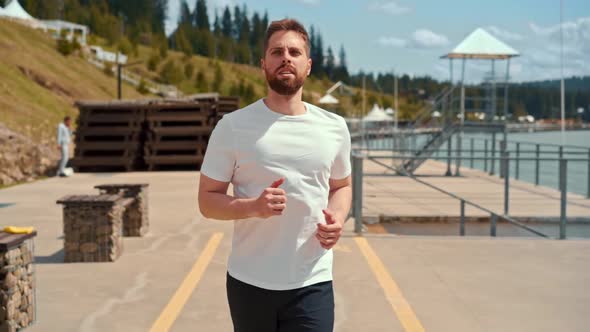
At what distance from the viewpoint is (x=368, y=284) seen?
7.70 m

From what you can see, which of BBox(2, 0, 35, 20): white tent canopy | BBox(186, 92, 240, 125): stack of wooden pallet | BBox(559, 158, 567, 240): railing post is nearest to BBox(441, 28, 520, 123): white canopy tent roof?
BBox(186, 92, 240, 125): stack of wooden pallet

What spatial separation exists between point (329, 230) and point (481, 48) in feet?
70.7

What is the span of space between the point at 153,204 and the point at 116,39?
124588 millimetres

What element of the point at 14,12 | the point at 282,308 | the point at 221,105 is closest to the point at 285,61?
the point at 282,308

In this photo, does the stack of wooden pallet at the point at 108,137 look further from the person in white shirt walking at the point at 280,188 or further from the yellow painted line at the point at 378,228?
the person in white shirt walking at the point at 280,188

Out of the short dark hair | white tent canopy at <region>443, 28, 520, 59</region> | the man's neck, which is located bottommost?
the man's neck

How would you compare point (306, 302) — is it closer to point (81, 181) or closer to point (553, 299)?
point (553, 299)

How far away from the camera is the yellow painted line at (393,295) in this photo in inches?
248

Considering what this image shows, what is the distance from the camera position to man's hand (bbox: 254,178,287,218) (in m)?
2.83

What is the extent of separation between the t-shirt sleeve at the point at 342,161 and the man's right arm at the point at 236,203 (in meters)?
0.42

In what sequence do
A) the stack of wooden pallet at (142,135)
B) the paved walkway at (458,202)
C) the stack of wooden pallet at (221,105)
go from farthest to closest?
the stack of wooden pallet at (221,105), the stack of wooden pallet at (142,135), the paved walkway at (458,202)

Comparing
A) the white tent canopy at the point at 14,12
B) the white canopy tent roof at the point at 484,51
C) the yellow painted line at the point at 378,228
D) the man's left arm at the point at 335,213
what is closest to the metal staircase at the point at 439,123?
the white canopy tent roof at the point at 484,51

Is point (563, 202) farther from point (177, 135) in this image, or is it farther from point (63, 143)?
point (177, 135)

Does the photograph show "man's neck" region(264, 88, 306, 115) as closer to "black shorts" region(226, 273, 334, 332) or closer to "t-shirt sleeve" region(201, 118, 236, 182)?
"t-shirt sleeve" region(201, 118, 236, 182)
